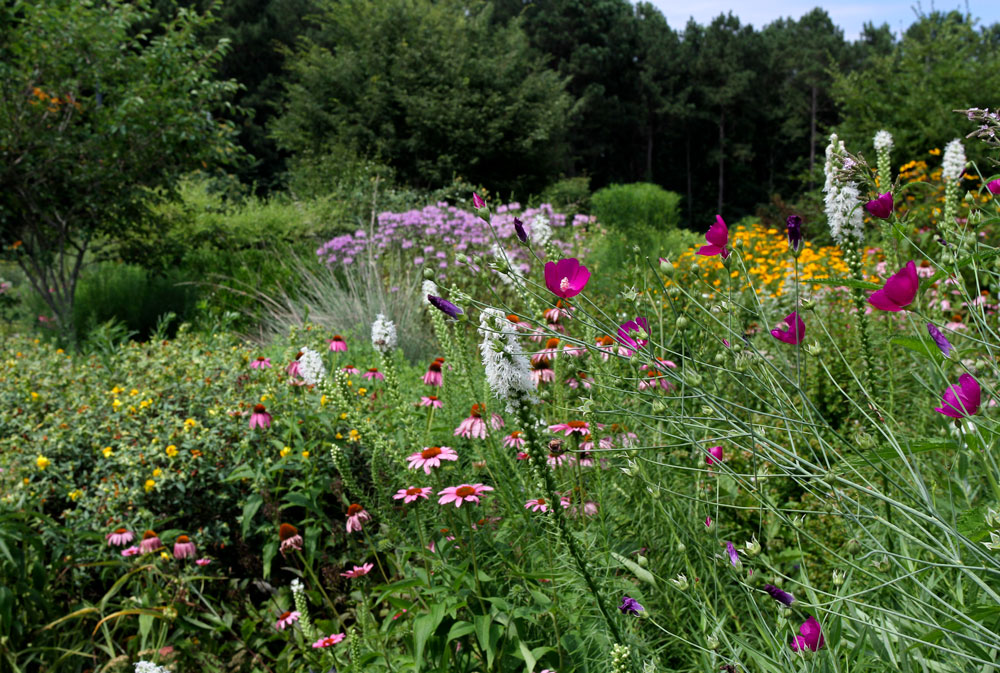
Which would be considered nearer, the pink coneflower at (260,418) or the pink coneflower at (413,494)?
the pink coneflower at (413,494)

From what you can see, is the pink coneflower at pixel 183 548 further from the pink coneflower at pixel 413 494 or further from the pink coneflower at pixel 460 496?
the pink coneflower at pixel 460 496

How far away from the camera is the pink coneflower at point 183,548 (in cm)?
209

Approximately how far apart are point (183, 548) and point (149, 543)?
11 centimetres

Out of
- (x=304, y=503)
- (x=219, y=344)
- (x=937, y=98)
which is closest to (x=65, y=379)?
(x=219, y=344)

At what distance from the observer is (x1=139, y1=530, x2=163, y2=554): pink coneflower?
208 centimetres

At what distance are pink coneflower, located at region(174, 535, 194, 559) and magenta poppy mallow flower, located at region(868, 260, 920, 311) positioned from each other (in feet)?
6.92

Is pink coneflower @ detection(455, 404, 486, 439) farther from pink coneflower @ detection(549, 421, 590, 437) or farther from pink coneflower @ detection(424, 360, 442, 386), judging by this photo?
pink coneflower @ detection(424, 360, 442, 386)

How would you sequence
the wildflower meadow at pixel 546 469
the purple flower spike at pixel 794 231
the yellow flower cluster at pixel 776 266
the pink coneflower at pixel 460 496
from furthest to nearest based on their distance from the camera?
the yellow flower cluster at pixel 776 266
the pink coneflower at pixel 460 496
the purple flower spike at pixel 794 231
the wildflower meadow at pixel 546 469

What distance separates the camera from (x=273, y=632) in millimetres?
2078

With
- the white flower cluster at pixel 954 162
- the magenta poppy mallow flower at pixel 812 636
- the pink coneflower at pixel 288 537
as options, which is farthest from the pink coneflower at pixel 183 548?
the white flower cluster at pixel 954 162

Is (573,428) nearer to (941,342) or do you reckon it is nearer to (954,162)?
(941,342)

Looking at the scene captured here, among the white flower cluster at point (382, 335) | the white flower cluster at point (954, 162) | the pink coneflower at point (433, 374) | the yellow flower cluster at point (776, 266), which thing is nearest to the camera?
the white flower cluster at point (382, 335)

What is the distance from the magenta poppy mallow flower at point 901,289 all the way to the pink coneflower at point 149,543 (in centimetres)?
217

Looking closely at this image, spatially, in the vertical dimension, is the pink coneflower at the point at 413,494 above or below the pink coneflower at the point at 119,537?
above
